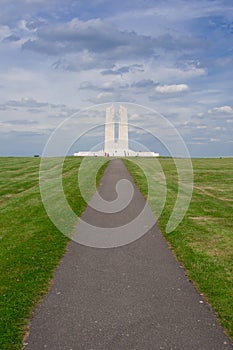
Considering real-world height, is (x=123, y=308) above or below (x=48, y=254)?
below

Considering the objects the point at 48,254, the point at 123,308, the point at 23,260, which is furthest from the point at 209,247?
the point at 23,260

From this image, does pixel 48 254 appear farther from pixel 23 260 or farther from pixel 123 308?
pixel 123 308

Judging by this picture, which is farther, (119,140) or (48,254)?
(119,140)

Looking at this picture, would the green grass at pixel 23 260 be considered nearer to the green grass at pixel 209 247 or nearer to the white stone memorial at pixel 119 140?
the green grass at pixel 209 247

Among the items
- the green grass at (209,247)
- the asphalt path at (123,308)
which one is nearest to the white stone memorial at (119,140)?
the green grass at (209,247)

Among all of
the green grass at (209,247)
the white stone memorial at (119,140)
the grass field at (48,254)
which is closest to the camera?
the grass field at (48,254)

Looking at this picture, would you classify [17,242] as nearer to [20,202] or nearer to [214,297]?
[214,297]

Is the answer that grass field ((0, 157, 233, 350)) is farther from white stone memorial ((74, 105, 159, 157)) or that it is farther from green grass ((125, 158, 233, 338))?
white stone memorial ((74, 105, 159, 157))

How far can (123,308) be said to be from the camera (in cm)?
702

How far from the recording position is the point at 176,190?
26406 millimetres

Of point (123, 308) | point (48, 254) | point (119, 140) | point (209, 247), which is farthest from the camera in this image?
point (119, 140)

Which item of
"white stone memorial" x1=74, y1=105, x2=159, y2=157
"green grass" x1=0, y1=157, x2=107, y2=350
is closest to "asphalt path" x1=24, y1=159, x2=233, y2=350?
"green grass" x1=0, y1=157, x2=107, y2=350

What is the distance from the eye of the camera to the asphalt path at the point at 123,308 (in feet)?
19.1

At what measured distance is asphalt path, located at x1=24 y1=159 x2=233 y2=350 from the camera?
5812mm
